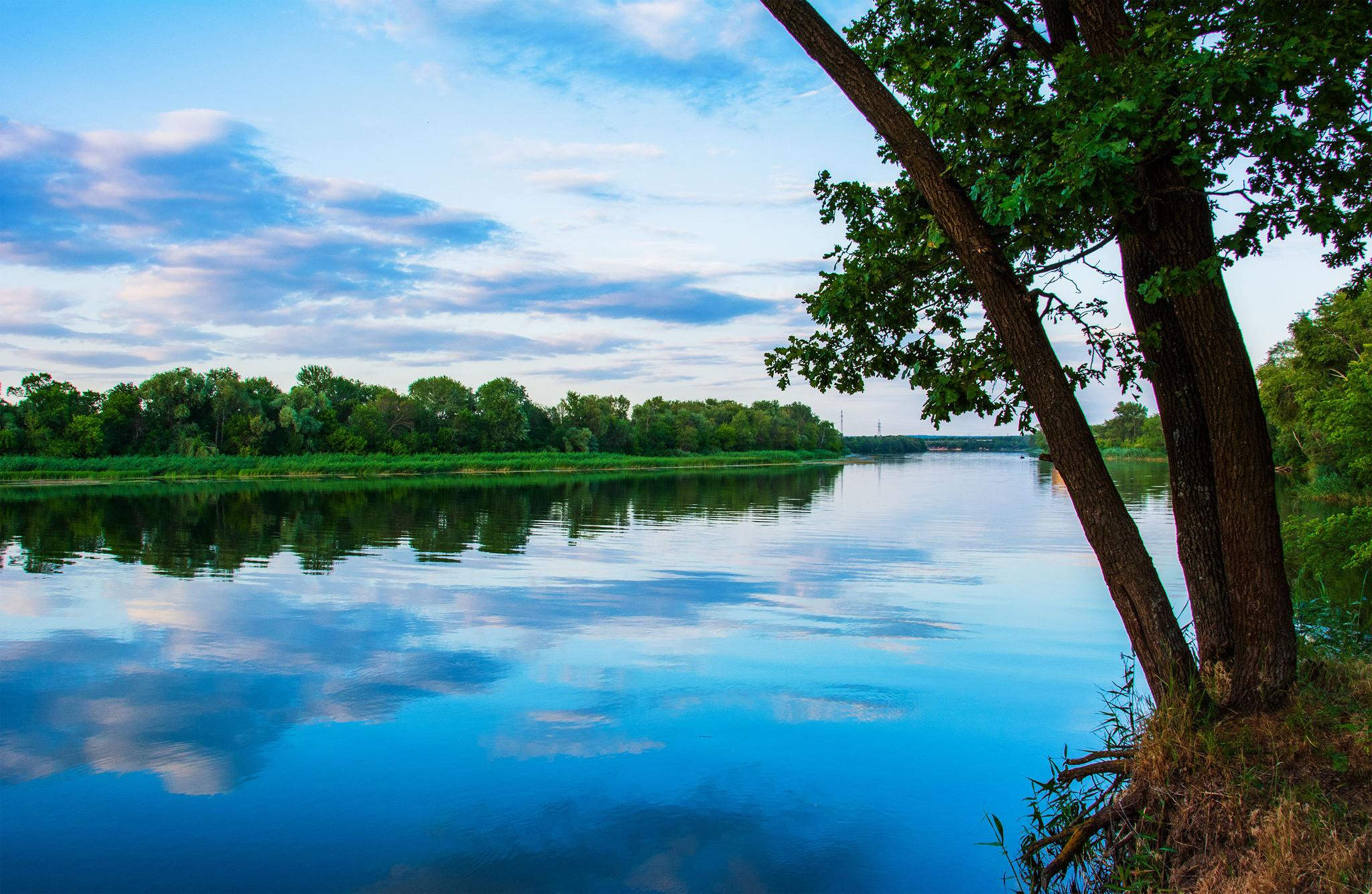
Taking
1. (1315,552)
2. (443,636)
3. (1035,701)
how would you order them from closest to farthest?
(1035,701)
(443,636)
(1315,552)

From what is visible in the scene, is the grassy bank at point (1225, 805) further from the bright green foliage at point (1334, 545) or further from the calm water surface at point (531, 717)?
the bright green foliage at point (1334, 545)

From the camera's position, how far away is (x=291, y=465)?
6812 cm

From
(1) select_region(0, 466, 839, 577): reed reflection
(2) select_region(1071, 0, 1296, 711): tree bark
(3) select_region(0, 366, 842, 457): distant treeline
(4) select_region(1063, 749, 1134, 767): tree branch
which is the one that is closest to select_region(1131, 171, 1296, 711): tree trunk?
(2) select_region(1071, 0, 1296, 711): tree bark

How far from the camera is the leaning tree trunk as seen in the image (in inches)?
228

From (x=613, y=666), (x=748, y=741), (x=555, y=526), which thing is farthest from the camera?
(x=555, y=526)

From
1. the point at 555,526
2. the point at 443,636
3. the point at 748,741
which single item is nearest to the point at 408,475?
the point at 555,526

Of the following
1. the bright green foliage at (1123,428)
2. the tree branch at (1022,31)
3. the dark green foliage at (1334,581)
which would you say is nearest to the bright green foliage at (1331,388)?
the dark green foliage at (1334,581)

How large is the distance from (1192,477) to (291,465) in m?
71.7

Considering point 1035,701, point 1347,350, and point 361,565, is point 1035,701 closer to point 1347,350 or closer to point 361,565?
point 361,565

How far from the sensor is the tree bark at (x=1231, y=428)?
5.46 m

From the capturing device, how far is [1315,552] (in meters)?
18.2

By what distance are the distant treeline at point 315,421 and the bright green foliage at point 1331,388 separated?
74.2 m

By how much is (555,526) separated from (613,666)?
1807 cm

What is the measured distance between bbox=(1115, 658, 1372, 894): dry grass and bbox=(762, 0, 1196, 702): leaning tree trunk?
43 cm
